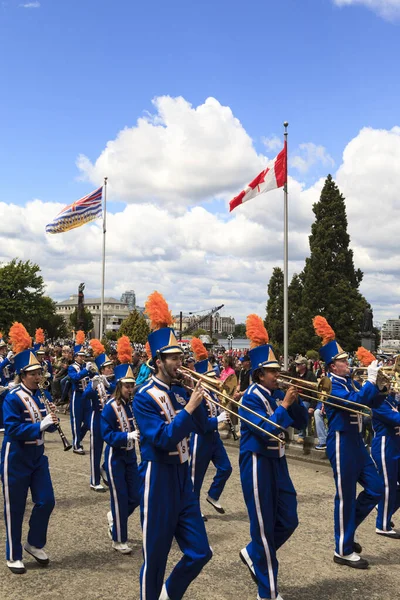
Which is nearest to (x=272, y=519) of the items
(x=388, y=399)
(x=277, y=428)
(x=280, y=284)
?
(x=277, y=428)

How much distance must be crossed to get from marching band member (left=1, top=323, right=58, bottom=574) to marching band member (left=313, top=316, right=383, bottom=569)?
3.06 metres

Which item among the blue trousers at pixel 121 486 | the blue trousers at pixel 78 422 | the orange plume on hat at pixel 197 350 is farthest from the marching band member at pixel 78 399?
the blue trousers at pixel 121 486

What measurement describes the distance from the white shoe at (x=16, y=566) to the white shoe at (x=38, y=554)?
18cm

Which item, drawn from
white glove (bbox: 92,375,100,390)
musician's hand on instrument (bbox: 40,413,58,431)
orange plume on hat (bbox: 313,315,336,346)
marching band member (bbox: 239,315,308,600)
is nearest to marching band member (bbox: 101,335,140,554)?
musician's hand on instrument (bbox: 40,413,58,431)

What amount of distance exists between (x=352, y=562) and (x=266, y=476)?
1621mm

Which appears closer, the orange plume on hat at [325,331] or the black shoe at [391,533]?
the black shoe at [391,533]

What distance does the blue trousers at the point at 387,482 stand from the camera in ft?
23.5

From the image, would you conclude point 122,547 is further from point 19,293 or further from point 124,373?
point 19,293

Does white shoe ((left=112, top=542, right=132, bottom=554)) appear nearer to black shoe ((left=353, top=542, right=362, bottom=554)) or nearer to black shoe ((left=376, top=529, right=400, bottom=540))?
black shoe ((left=353, top=542, right=362, bottom=554))

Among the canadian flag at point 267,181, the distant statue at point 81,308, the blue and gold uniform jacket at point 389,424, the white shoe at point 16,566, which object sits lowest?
the white shoe at point 16,566

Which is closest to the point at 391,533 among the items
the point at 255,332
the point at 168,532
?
the point at 255,332

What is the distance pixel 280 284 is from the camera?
5359cm

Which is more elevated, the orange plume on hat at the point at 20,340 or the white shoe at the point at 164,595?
the orange plume on hat at the point at 20,340

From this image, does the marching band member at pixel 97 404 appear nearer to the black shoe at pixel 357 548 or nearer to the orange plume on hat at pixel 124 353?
the orange plume on hat at pixel 124 353
